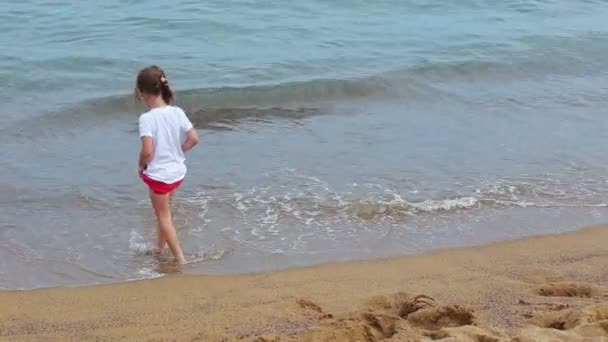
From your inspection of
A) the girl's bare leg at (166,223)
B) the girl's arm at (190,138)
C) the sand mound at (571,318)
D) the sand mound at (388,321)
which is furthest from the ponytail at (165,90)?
the sand mound at (571,318)

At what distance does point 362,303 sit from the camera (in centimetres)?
459

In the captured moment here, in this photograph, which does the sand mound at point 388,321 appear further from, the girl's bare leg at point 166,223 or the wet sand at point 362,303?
the girl's bare leg at point 166,223

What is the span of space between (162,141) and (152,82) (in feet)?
1.19

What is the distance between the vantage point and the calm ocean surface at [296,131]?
6.07 meters

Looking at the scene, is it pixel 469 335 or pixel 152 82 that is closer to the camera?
pixel 469 335

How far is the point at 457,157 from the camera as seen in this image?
789 centimetres

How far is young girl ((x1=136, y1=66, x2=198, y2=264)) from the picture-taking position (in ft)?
17.3

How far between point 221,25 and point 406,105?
14.4 ft

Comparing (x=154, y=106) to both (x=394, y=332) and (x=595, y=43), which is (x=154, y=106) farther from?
(x=595, y=43)

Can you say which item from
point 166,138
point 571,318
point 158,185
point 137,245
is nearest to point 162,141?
point 166,138

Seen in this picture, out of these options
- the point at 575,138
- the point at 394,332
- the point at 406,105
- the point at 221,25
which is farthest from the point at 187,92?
the point at 394,332

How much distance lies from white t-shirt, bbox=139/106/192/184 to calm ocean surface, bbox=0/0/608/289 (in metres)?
0.58

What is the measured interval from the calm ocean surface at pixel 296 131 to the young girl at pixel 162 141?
38 centimetres

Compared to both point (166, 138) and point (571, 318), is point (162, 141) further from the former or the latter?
point (571, 318)
